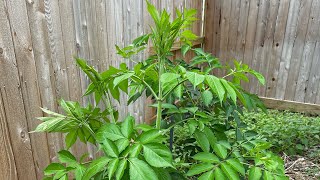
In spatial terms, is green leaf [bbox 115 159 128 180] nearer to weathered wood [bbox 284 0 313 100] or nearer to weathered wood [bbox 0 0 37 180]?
weathered wood [bbox 0 0 37 180]

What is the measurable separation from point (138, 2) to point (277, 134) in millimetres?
2218

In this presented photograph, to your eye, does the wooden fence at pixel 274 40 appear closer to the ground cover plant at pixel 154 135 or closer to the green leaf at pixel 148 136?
the ground cover plant at pixel 154 135

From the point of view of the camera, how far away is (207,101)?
102 centimetres

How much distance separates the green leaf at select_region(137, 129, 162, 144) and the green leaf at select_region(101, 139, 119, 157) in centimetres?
8

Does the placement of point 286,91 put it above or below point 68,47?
below

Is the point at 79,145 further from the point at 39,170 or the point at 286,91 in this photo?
the point at 286,91

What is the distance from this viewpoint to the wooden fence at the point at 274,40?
3.58 meters

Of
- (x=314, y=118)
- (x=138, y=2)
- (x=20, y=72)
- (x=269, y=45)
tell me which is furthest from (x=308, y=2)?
(x=20, y=72)

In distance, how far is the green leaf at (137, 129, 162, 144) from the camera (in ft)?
2.63

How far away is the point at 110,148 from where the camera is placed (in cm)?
77

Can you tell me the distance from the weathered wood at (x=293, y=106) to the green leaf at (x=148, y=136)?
11.9 ft

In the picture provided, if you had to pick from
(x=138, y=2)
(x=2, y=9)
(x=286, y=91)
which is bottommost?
(x=286, y=91)

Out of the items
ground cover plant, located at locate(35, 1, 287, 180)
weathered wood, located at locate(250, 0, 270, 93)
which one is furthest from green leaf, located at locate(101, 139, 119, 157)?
weathered wood, located at locate(250, 0, 270, 93)

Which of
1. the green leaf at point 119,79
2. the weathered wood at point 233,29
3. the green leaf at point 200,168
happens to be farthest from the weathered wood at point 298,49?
the green leaf at point 119,79
